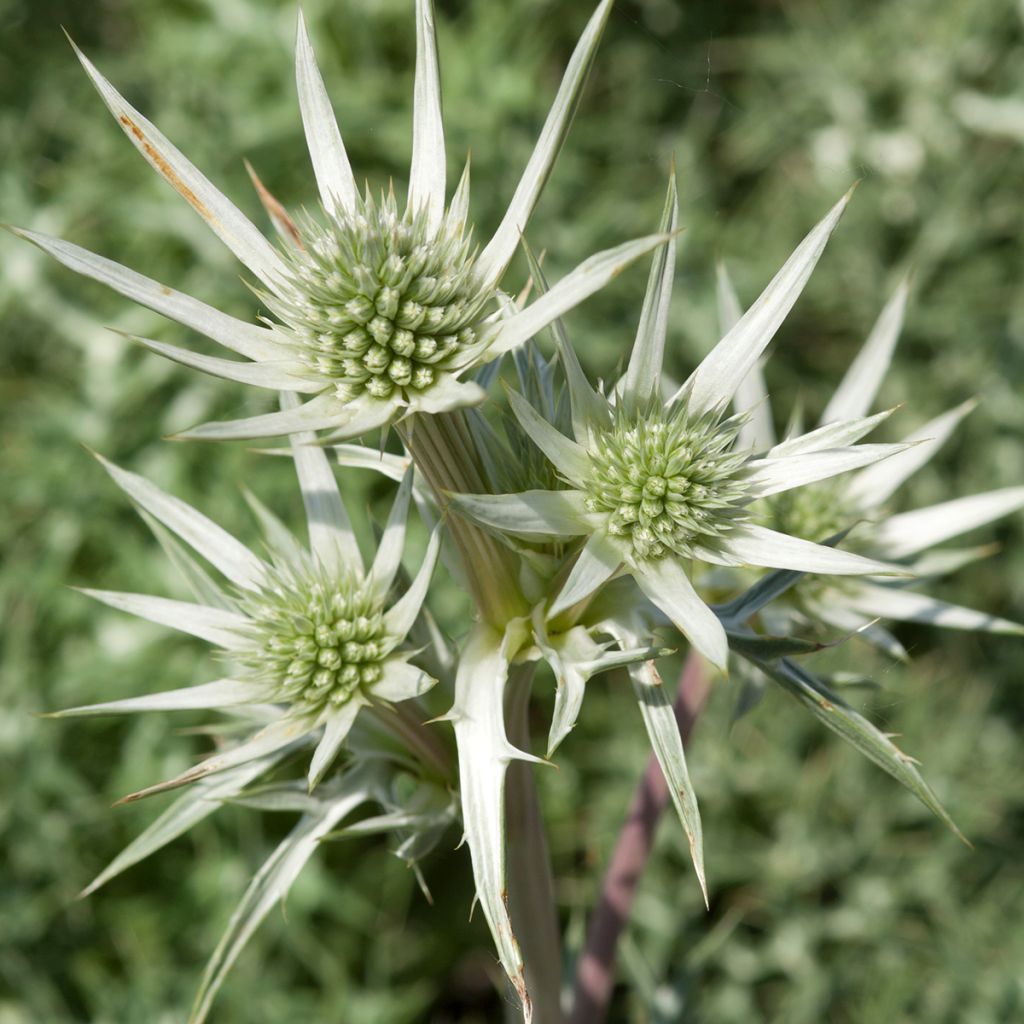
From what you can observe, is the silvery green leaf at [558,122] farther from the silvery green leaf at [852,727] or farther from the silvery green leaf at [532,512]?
the silvery green leaf at [852,727]

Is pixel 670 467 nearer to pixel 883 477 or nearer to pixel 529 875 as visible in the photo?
pixel 529 875

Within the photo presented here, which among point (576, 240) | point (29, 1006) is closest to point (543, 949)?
point (29, 1006)

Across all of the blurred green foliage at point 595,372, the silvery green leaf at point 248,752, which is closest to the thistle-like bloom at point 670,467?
the silvery green leaf at point 248,752

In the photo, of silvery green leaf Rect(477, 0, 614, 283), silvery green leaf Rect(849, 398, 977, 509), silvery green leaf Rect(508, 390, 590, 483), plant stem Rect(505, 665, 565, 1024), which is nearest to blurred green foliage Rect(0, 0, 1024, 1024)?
plant stem Rect(505, 665, 565, 1024)

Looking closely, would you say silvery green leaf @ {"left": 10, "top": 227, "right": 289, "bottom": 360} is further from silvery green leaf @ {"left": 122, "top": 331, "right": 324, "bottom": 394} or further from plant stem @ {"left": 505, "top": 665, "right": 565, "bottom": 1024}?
Answer: plant stem @ {"left": 505, "top": 665, "right": 565, "bottom": 1024}

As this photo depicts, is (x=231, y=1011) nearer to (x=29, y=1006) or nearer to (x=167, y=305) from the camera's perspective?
(x=29, y=1006)

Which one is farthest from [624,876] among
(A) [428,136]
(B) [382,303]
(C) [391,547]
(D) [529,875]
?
(A) [428,136]

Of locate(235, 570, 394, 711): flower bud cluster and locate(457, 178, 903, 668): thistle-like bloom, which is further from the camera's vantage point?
locate(235, 570, 394, 711): flower bud cluster
